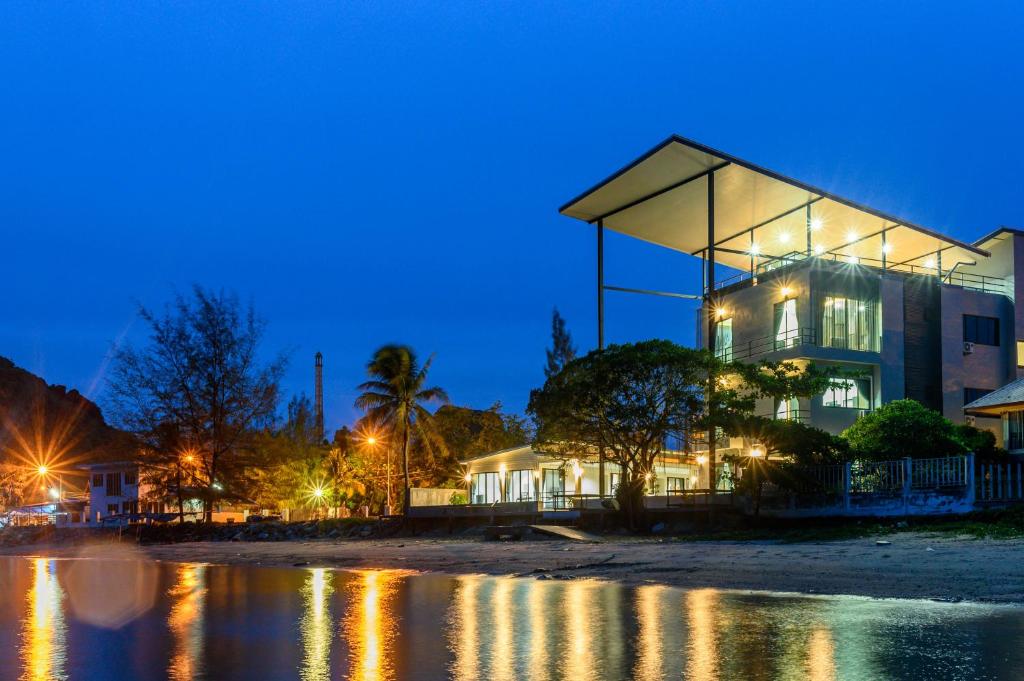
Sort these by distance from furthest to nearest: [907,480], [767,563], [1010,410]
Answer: [1010,410]
[907,480]
[767,563]

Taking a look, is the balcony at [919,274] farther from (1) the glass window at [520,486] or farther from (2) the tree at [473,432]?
(2) the tree at [473,432]

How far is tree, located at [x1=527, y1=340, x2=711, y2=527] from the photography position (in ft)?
105

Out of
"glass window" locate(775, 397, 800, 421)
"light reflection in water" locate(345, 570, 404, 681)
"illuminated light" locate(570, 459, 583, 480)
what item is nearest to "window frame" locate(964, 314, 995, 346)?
"glass window" locate(775, 397, 800, 421)

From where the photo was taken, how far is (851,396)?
40.7 meters

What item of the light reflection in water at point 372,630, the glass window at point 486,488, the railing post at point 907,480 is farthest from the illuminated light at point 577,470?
the light reflection in water at point 372,630

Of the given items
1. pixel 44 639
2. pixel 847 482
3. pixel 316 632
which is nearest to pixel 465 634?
pixel 316 632

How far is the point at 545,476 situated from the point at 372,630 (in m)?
36.6

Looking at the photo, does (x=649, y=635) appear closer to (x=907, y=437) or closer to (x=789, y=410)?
(x=907, y=437)

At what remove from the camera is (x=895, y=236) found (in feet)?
151

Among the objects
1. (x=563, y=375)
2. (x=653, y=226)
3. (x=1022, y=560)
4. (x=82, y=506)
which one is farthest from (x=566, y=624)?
(x=82, y=506)

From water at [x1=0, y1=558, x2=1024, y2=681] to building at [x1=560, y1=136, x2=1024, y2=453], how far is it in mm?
26868

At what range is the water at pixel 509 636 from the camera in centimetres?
746

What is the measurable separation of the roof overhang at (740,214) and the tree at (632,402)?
944 centimetres

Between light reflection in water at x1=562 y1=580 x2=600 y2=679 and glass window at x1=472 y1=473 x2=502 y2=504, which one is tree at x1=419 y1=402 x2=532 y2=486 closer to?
glass window at x1=472 y1=473 x2=502 y2=504
